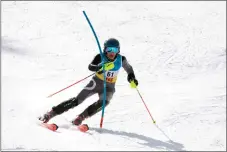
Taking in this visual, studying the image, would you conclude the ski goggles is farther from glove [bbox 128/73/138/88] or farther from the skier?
glove [bbox 128/73/138/88]

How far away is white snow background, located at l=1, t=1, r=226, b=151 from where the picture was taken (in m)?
7.22

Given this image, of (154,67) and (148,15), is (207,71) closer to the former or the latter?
(154,67)

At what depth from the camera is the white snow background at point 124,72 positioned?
722 cm

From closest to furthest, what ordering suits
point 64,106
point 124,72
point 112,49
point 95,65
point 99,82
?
point 95,65 < point 112,49 < point 64,106 < point 99,82 < point 124,72

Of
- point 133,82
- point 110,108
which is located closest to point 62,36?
point 110,108

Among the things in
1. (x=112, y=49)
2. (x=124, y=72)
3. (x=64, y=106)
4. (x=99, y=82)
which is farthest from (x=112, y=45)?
(x=124, y=72)

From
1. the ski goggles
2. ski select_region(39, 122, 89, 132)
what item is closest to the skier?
the ski goggles

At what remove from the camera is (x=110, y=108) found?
9180 millimetres

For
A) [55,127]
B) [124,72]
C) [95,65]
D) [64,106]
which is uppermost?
[95,65]

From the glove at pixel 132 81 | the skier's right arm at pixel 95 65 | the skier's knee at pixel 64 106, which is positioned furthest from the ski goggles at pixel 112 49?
the skier's knee at pixel 64 106

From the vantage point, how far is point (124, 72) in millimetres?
11812

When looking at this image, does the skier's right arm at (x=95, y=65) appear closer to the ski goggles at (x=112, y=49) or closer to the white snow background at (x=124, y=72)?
the ski goggles at (x=112, y=49)

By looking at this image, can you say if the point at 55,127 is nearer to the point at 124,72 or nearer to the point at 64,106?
the point at 64,106

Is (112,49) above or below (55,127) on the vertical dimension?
above
